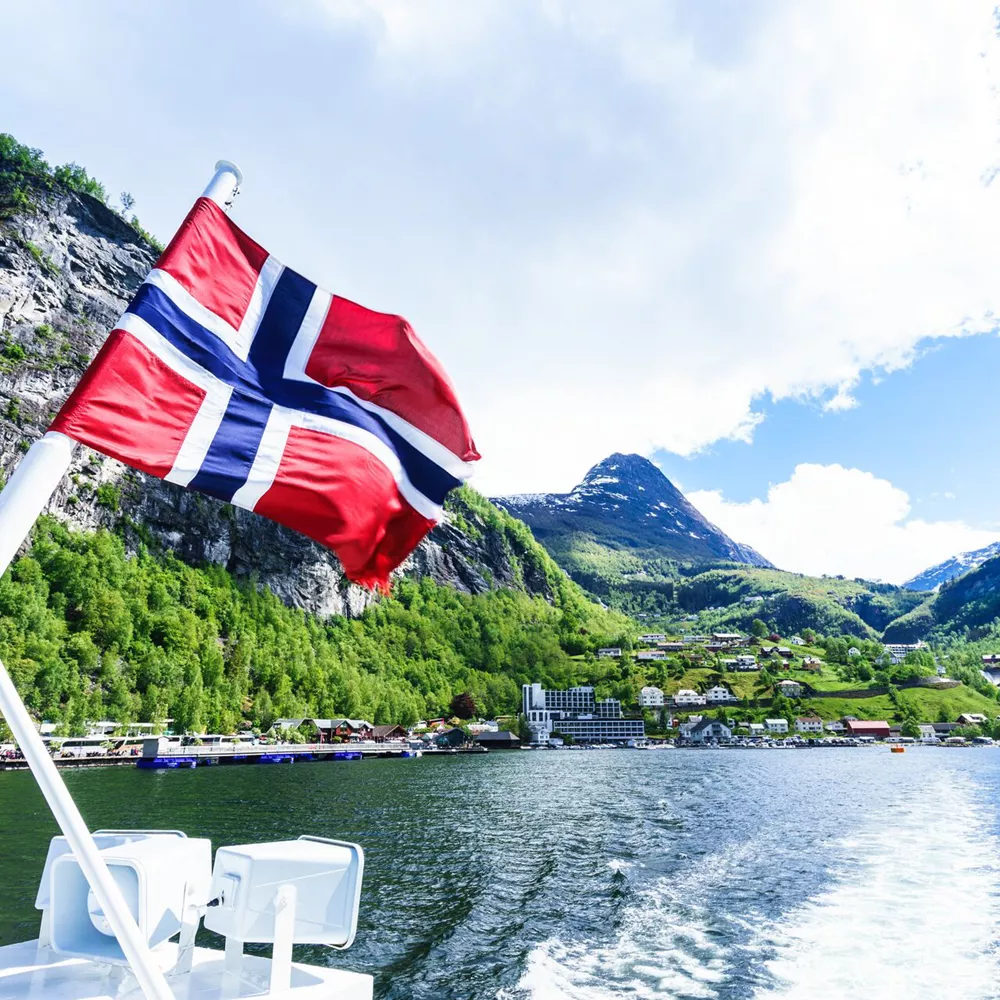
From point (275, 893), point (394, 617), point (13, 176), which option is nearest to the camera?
point (275, 893)

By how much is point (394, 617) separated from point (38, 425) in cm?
10083

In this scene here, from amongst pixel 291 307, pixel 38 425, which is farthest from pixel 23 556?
pixel 291 307

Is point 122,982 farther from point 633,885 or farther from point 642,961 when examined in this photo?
point 633,885

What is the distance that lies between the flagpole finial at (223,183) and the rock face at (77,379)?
13400 centimetres

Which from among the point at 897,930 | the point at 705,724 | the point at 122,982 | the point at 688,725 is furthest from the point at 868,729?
the point at 122,982

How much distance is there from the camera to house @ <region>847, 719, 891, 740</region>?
178 metres

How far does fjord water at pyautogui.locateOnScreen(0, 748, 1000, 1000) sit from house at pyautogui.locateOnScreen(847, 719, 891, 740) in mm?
141453

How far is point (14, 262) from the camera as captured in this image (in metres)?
139

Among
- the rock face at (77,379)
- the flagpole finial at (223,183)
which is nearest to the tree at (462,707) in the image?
the rock face at (77,379)

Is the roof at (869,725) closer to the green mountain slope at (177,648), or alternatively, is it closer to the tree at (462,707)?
the tree at (462,707)

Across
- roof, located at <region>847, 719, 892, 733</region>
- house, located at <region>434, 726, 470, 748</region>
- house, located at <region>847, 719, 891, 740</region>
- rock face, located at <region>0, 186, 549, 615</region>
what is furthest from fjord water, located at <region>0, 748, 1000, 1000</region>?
roof, located at <region>847, 719, 892, 733</region>

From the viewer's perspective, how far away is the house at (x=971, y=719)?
191 m

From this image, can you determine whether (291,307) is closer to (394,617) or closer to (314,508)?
(314,508)

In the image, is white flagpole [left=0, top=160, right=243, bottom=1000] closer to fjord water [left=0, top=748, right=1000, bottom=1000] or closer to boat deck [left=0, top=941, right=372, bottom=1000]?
boat deck [left=0, top=941, right=372, bottom=1000]
